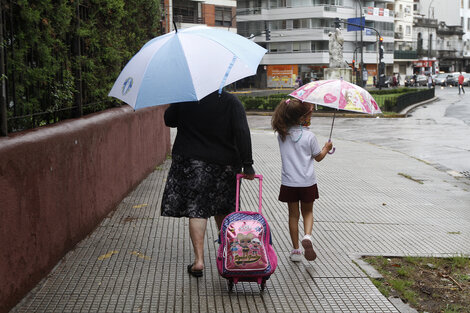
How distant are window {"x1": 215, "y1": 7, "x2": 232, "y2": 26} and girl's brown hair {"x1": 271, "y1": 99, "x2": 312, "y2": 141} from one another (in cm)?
6318

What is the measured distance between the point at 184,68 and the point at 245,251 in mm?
1364

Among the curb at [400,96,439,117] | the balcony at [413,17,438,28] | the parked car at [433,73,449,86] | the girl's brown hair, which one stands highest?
the balcony at [413,17,438,28]

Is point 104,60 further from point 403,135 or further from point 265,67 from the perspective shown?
point 265,67

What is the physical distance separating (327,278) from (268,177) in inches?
212

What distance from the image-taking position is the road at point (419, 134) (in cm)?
1402

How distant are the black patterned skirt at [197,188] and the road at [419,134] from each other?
26.8 ft

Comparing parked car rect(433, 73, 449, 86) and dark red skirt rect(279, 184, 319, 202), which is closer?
dark red skirt rect(279, 184, 319, 202)

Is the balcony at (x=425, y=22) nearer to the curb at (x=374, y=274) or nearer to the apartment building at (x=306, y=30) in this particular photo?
the apartment building at (x=306, y=30)

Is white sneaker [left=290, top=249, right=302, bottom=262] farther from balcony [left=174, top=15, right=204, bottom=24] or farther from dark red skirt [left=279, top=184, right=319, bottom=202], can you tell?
balcony [left=174, top=15, right=204, bottom=24]

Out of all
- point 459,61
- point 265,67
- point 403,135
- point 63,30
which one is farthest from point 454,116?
point 459,61

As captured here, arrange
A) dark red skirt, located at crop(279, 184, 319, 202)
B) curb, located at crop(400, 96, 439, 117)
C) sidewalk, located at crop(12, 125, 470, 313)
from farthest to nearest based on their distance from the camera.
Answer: curb, located at crop(400, 96, 439, 117) < dark red skirt, located at crop(279, 184, 319, 202) < sidewalk, located at crop(12, 125, 470, 313)

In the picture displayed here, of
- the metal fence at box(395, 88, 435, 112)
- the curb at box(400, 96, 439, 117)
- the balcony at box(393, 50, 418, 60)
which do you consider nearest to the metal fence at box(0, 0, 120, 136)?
the curb at box(400, 96, 439, 117)

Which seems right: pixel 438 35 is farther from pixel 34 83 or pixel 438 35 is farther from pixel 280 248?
pixel 34 83

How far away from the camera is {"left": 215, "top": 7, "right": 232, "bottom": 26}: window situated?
6656cm
